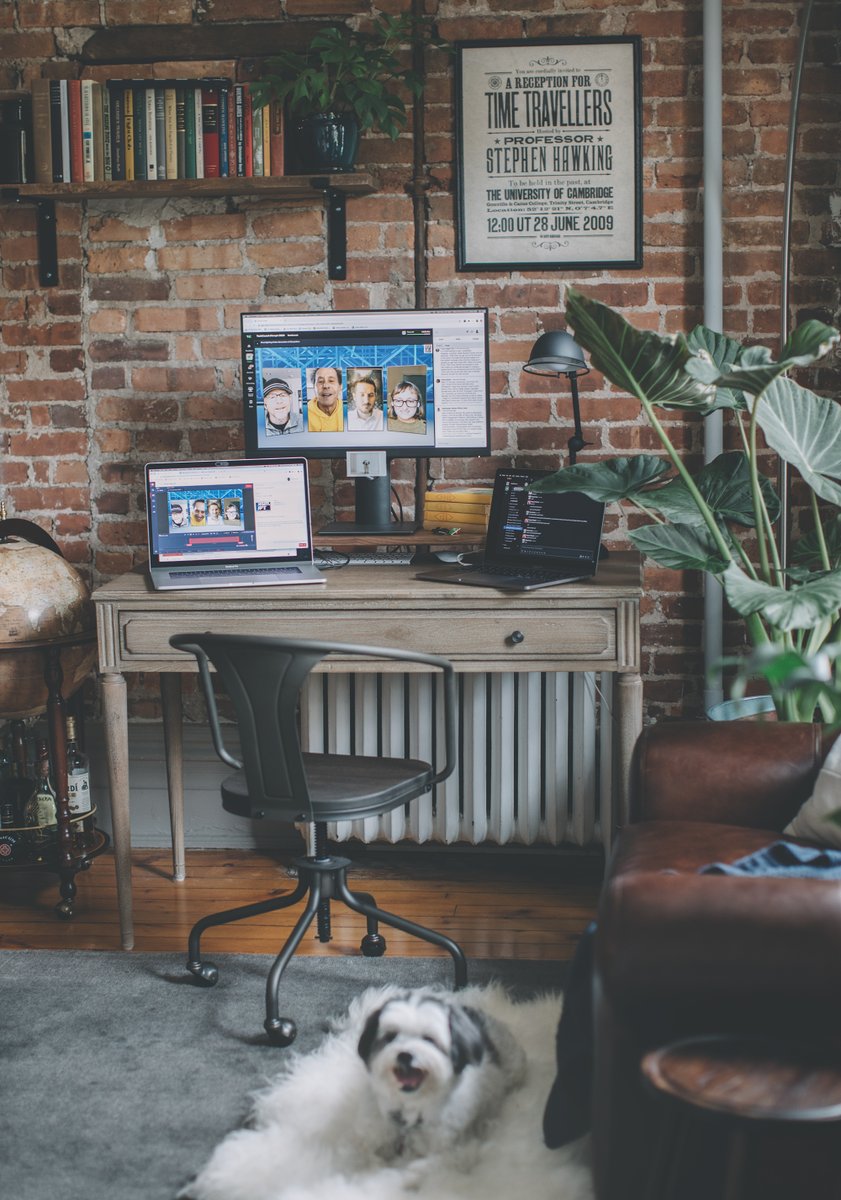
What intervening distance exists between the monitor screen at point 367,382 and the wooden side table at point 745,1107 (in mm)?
1746

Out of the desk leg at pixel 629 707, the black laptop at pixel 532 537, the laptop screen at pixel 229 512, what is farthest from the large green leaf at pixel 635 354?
the laptop screen at pixel 229 512

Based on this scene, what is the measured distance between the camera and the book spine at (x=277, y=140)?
113 inches

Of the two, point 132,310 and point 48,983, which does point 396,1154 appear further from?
point 132,310

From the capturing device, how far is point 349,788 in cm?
219

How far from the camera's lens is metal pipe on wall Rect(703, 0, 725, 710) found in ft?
9.21

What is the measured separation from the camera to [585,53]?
113 inches

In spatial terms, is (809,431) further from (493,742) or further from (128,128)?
(128,128)

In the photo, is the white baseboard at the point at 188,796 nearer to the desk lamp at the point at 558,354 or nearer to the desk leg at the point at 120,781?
the desk leg at the point at 120,781

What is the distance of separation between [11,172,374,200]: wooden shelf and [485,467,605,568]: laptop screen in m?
0.84

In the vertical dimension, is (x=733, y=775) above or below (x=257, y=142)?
below

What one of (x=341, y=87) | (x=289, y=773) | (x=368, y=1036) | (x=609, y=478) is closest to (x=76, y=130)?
(x=341, y=87)

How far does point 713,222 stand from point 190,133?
1303 mm

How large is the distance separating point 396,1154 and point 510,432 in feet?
5.91

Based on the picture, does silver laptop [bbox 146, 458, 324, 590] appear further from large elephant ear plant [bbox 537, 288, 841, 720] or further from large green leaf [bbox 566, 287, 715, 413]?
large green leaf [bbox 566, 287, 715, 413]
